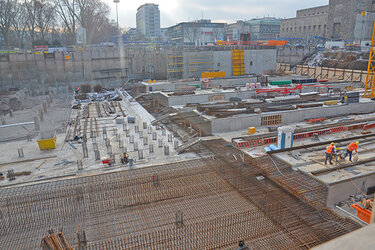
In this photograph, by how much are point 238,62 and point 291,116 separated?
21412 mm

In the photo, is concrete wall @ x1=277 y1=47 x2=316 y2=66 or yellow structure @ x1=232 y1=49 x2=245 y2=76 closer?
yellow structure @ x1=232 y1=49 x2=245 y2=76

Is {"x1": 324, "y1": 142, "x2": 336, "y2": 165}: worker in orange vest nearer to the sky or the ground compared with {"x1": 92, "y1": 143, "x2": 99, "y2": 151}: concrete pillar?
nearer to the sky

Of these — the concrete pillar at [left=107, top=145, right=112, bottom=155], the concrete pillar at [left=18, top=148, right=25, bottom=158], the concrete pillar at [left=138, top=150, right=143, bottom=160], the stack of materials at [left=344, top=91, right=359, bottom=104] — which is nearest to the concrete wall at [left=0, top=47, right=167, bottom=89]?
the concrete pillar at [left=18, top=148, right=25, bottom=158]

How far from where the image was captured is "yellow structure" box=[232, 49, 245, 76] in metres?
37.6

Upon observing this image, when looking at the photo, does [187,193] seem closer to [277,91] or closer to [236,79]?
[277,91]

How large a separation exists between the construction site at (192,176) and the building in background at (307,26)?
55.8 meters

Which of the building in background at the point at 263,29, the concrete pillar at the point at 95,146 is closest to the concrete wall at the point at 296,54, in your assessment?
the concrete pillar at the point at 95,146

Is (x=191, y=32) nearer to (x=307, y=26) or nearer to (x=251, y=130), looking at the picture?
(x=307, y=26)

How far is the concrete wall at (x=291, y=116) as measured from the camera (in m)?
16.7

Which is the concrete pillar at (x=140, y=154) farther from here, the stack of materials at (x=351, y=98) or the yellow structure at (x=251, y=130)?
the stack of materials at (x=351, y=98)

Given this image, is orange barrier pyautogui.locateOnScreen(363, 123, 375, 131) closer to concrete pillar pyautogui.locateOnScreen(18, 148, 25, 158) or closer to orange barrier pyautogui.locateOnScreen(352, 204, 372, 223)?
orange barrier pyautogui.locateOnScreen(352, 204, 372, 223)

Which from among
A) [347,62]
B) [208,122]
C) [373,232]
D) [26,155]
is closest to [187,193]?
[208,122]

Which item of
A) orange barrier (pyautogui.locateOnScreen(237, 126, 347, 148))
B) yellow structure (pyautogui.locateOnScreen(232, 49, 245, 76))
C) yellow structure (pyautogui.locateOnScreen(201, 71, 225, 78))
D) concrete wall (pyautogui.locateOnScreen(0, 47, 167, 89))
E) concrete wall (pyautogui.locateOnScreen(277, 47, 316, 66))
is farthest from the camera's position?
concrete wall (pyautogui.locateOnScreen(277, 47, 316, 66))

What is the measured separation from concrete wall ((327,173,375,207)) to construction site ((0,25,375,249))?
0.04 meters
